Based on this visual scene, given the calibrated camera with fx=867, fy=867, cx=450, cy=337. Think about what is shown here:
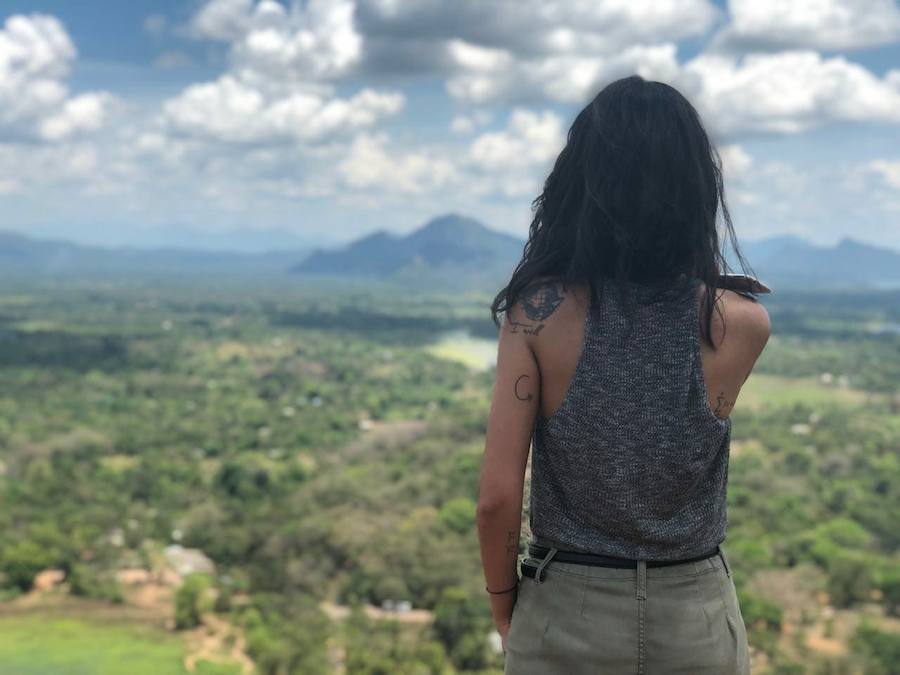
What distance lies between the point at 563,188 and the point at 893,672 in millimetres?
12097

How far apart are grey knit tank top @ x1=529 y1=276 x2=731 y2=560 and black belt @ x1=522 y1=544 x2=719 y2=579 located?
1cm

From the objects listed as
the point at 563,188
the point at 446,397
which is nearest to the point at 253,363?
the point at 446,397

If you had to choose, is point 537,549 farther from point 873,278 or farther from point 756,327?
point 873,278

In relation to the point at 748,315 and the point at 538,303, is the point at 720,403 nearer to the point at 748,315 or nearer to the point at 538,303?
the point at 748,315

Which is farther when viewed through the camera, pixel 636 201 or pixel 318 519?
pixel 318 519

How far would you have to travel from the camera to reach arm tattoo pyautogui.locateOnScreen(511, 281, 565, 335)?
1.37m

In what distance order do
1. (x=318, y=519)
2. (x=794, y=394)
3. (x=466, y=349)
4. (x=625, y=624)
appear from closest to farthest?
(x=625, y=624) → (x=318, y=519) → (x=794, y=394) → (x=466, y=349)

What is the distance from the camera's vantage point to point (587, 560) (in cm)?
137

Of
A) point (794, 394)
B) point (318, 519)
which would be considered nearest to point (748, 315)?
point (318, 519)

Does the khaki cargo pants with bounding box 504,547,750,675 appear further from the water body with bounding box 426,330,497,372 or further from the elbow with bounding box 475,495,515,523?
the water body with bounding box 426,330,497,372

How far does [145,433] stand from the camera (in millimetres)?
28766

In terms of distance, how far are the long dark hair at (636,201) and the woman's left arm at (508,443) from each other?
0.25 ft

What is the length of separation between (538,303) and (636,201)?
0.23 meters

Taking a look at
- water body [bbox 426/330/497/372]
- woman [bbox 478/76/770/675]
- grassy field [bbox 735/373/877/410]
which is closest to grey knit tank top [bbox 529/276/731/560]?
woman [bbox 478/76/770/675]
